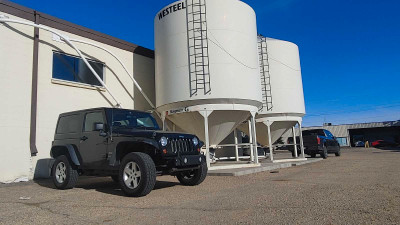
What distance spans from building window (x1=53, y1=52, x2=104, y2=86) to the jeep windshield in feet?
17.4

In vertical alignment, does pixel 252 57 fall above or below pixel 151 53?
below

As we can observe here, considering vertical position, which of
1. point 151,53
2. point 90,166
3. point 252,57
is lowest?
point 90,166

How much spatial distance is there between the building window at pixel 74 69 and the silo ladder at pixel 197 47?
168 inches

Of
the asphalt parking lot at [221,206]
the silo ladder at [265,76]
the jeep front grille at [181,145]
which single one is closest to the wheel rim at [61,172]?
the asphalt parking lot at [221,206]

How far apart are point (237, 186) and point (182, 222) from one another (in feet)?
11.4

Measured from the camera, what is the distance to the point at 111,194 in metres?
6.62

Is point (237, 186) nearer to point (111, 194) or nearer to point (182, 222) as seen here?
point (111, 194)

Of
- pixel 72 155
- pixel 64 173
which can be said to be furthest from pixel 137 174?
pixel 64 173

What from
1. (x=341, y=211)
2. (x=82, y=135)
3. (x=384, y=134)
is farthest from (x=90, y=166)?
(x=384, y=134)

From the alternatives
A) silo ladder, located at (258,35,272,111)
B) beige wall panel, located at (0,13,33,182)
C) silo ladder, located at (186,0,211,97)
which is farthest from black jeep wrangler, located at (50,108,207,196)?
silo ladder, located at (258,35,272,111)

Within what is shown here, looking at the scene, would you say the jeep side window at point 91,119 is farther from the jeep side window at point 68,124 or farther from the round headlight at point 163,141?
the round headlight at point 163,141

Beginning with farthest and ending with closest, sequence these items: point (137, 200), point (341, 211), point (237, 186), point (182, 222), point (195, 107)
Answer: point (195, 107) → point (237, 186) → point (137, 200) → point (341, 211) → point (182, 222)

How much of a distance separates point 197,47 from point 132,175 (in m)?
6.57

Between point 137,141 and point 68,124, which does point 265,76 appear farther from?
point 137,141
